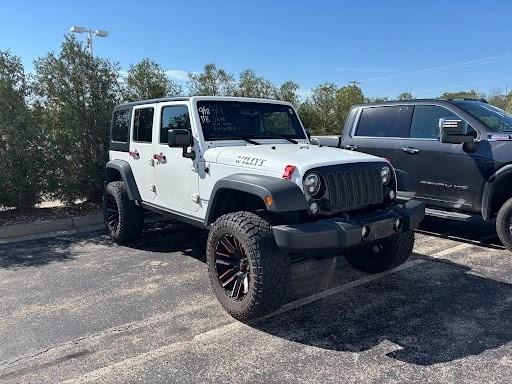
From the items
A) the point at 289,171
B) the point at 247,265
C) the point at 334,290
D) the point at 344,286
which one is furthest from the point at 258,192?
the point at 344,286

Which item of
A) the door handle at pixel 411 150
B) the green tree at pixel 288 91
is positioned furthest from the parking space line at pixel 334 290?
the green tree at pixel 288 91

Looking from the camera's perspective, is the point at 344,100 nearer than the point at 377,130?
No

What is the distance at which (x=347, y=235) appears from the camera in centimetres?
346

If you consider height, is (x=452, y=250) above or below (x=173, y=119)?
below

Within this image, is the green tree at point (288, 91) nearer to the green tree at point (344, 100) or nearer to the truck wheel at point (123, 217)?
the green tree at point (344, 100)

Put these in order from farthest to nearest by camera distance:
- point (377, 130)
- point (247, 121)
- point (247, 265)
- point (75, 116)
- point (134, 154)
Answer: point (75, 116) → point (377, 130) → point (134, 154) → point (247, 121) → point (247, 265)

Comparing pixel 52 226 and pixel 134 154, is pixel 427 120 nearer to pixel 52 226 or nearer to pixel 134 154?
pixel 134 154

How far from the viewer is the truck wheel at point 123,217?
607 centimetres

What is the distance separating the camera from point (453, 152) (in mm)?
5957

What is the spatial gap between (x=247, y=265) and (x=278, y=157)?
968 millimetres

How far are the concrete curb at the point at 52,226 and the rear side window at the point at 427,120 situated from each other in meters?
5.18

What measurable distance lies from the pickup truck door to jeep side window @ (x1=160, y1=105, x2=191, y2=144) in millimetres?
3217

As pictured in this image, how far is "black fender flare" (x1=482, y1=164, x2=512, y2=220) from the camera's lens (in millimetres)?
5469

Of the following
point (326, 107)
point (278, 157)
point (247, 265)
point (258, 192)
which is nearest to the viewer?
point (258, 192)
